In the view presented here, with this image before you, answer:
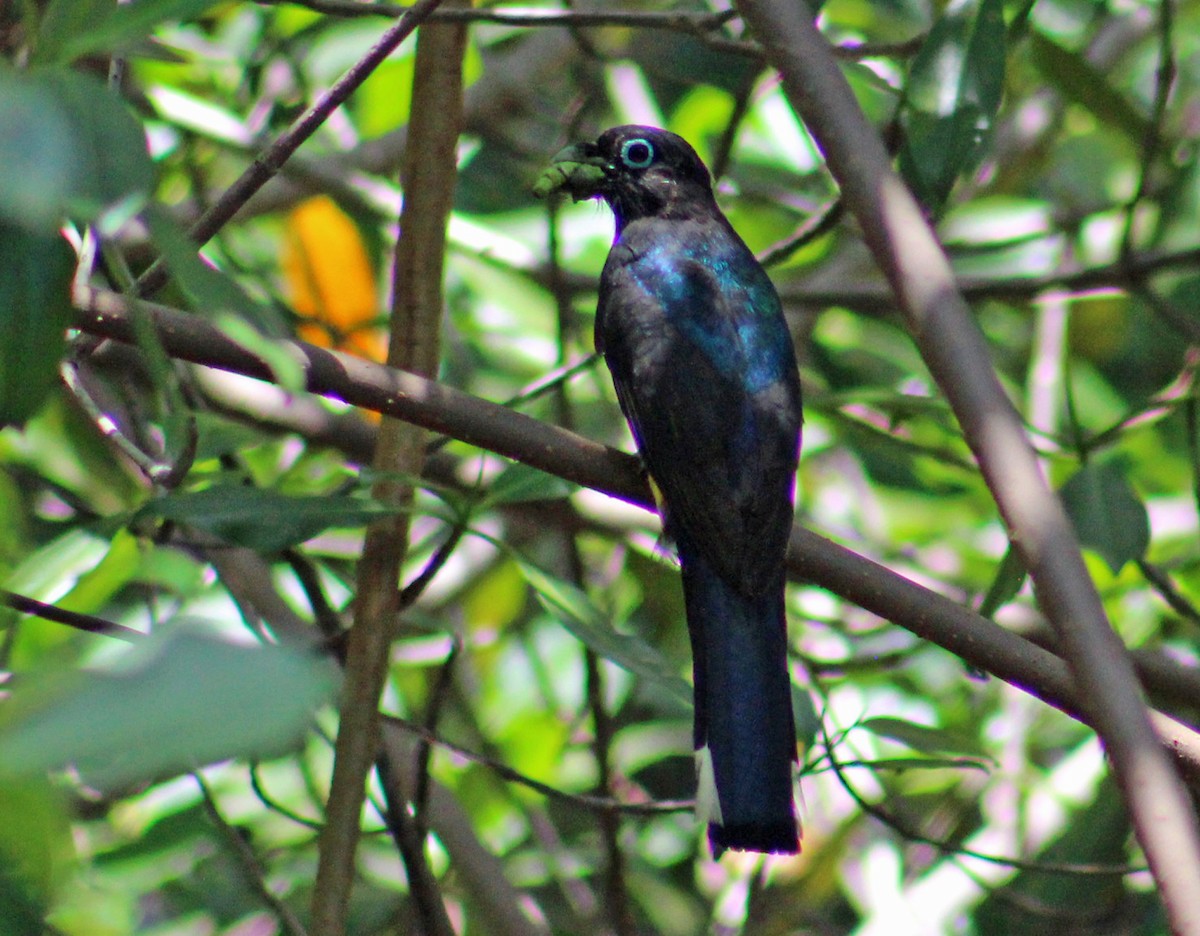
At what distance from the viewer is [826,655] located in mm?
4453

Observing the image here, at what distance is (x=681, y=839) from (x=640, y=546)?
913mm

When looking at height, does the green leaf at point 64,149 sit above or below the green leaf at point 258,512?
below

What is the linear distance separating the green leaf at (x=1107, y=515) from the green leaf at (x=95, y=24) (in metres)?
1.98

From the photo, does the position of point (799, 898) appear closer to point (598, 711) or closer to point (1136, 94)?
point (598, 711)

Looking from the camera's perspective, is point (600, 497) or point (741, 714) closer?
point (741, 714)

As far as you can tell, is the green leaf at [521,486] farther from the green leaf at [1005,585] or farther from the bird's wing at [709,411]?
the green leaf at [1005,585]

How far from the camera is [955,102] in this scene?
2.65 meters

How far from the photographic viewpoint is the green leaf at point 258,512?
6.98 ft

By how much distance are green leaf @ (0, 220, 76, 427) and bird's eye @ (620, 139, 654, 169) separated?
239 centimetres

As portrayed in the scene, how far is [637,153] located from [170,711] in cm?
314

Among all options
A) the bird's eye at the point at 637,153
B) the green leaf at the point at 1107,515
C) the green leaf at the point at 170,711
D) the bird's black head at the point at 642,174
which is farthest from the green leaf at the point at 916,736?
the green leaf at the point at 170,711

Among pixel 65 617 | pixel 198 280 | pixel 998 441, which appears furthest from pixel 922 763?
pixel 198 280

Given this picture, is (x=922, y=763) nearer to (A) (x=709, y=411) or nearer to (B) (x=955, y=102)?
(A) (x=709, y=411)

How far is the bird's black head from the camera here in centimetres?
371
